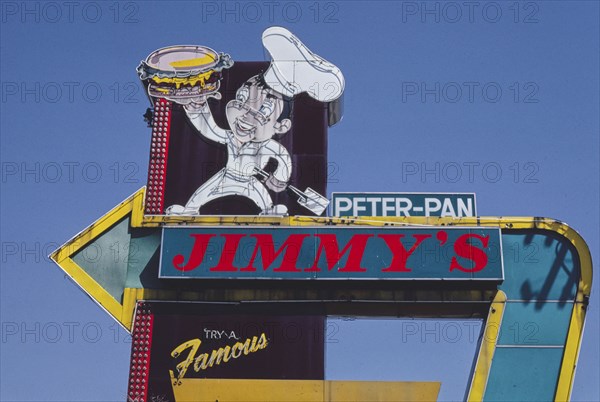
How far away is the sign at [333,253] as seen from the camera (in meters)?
25.7

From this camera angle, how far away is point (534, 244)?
2631cm

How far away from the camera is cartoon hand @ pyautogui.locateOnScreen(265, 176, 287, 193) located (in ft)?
91.5

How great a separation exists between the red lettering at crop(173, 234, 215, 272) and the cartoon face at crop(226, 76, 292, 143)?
375cm

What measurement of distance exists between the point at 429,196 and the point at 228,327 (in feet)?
21.6

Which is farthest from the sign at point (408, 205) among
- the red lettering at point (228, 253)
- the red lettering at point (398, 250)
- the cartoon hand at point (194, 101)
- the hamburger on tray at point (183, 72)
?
the hamburger on tray at point (183, 72)

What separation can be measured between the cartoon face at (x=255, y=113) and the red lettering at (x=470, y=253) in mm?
6296

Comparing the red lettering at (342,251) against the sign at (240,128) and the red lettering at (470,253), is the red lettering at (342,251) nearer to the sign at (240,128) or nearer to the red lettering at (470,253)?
the sign at (240,128)

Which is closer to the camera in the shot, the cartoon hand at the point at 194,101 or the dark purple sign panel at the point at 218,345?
the dark purple sign panel at the point at 218,345

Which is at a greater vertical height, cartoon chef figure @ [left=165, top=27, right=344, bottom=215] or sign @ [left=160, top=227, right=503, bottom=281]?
cartoon chef figure @ [left=165, top=27, right=344, bottom=215]

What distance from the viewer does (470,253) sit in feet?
84.7

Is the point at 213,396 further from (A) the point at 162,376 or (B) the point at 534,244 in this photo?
(B) the point at 534,244

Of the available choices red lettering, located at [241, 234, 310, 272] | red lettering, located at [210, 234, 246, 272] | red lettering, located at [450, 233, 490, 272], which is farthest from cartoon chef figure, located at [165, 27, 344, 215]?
red lettering, located at [450, 233, 490, 272]

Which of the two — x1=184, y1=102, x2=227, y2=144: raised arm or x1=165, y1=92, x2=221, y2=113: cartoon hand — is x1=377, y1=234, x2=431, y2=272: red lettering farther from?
x1=165, y1=92, x2=221, y2=113: cartoon hand

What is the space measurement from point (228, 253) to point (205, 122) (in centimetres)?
468
